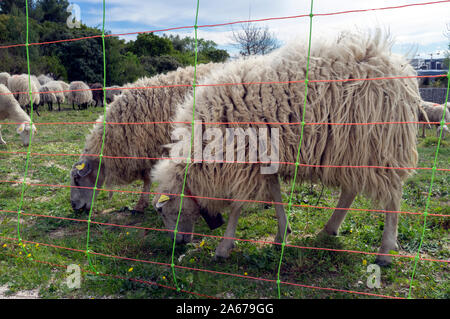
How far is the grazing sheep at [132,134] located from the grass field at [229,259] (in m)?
0.57

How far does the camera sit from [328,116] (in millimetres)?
3176

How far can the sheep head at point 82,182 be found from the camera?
4.93 metres

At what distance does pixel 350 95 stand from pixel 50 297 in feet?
10.6

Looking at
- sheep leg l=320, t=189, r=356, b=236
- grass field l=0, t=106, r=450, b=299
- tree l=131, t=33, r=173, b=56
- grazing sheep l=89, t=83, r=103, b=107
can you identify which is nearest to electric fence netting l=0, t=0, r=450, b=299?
grass field l=0, t=106, r=450, b=299

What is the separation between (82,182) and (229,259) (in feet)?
9.05

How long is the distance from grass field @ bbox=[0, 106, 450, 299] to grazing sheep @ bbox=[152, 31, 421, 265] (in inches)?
13.6

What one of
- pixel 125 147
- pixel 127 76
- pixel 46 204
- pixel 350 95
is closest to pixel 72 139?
pixel 46 204

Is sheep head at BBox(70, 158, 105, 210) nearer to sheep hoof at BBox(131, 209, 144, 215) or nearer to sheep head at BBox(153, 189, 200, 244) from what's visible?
sheep hoof at BBox(131, 209, 144, 215)

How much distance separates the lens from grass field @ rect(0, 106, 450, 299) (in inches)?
115

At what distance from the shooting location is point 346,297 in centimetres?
278

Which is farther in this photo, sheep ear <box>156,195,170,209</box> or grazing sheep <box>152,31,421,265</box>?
sheep ear <box>156,195,170,209</box>

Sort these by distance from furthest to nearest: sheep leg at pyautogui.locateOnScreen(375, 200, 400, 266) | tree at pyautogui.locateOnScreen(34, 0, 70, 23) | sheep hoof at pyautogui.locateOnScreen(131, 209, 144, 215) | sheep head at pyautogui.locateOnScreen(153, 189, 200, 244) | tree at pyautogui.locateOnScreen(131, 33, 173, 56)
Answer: tree at pyautogui.locateOnScreen(34, 0, 70, 23) → tree at pyautogui.locateOnScreen(131, 33, 173, 56) → sheep hoof at pyautogui.locateOnScreen(131, 209, 144, 215) → sheep head at pyautogui.locateOnScreen(153, 189, 200, 244) → sheep leg at pyautogui.locateOnScreen(375, 200, 400, 266)

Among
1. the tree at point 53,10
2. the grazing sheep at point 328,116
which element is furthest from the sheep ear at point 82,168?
the tree at point 53,10
